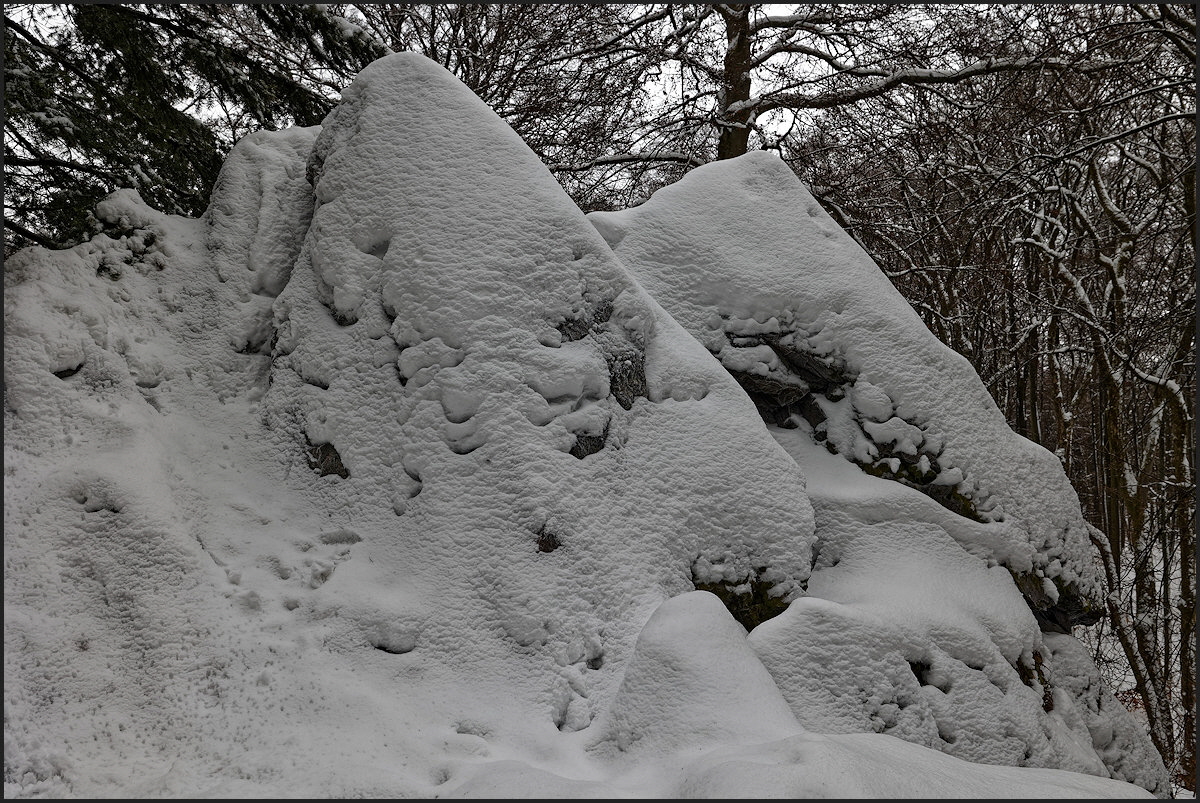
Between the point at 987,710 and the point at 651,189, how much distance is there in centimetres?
845

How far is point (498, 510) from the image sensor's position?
11.0ft

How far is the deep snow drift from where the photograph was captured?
8.73ft

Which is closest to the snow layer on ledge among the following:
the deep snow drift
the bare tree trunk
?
the deep snow drift

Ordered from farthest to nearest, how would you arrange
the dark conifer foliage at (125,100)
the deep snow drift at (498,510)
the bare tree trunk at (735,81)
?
the bare tree trunk at (735,81), the dark conifer foliage at (125,100), the deep snow drift at (498,510)

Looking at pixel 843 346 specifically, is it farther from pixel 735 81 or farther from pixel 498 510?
pixel 735 81

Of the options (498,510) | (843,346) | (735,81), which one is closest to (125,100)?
(498,510)

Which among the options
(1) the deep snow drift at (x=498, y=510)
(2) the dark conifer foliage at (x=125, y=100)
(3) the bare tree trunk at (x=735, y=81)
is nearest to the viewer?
(1) the deep snow drift at (x=498, y=510)

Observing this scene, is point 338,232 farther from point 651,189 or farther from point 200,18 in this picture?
point 651,189

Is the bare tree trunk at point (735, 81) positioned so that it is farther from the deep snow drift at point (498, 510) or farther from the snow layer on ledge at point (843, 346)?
the deep snow drift at point (498, 510)

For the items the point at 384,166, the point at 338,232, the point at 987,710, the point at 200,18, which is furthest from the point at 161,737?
the point at 200,18

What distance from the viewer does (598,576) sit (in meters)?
3.28

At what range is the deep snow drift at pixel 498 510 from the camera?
8.73ft

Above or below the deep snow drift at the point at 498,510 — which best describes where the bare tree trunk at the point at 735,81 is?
above

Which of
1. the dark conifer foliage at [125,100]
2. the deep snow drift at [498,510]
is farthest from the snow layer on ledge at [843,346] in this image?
the dark conifer foliage at [125,100]
